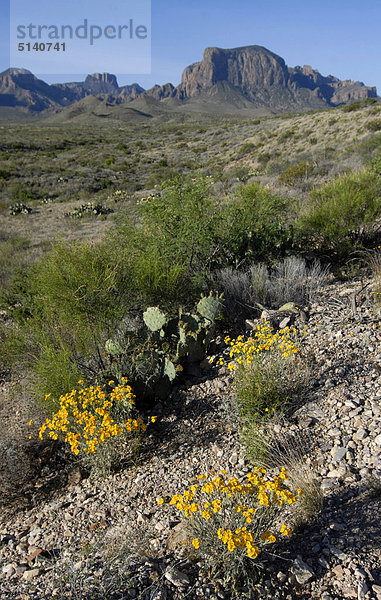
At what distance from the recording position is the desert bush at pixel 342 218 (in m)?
6.31

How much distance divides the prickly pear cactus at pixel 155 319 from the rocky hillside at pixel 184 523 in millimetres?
780

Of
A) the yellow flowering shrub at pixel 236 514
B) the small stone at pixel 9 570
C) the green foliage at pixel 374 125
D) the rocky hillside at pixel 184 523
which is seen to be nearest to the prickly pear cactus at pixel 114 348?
the rocky hillside at pixel 184 523

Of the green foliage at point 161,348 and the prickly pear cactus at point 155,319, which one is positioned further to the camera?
the prickly pear cactus at point 155,319

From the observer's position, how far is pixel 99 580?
7.13ft

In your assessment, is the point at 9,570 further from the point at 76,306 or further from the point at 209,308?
the point at 209,308

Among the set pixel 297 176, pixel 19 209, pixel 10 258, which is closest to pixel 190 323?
pixel 10 258

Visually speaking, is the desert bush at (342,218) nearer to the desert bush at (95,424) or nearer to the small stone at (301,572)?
the desert bush at (95,424)

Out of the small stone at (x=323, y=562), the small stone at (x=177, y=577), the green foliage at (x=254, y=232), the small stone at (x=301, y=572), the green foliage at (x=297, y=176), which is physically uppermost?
the green foliage at (x=297, y=176)

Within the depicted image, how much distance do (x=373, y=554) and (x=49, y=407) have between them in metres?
2.88

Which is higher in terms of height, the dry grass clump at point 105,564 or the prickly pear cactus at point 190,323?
the prickly pear cactus at point 190,323

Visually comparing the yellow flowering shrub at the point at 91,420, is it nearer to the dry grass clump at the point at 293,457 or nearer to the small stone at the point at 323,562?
the dry grass clump at the point at 293,457

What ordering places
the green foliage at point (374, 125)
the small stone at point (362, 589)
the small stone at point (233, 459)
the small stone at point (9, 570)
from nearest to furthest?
the small stone at point (362, 589) < the small stone at point (9, 570) < the small stone at point (233, 459) < the green foliage at point (374, 125)

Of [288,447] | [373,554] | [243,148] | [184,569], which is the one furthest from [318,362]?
[243,148]

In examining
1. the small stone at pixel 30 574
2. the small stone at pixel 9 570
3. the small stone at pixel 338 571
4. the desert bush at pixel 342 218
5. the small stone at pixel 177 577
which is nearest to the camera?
the small stone at pixel 338 571
